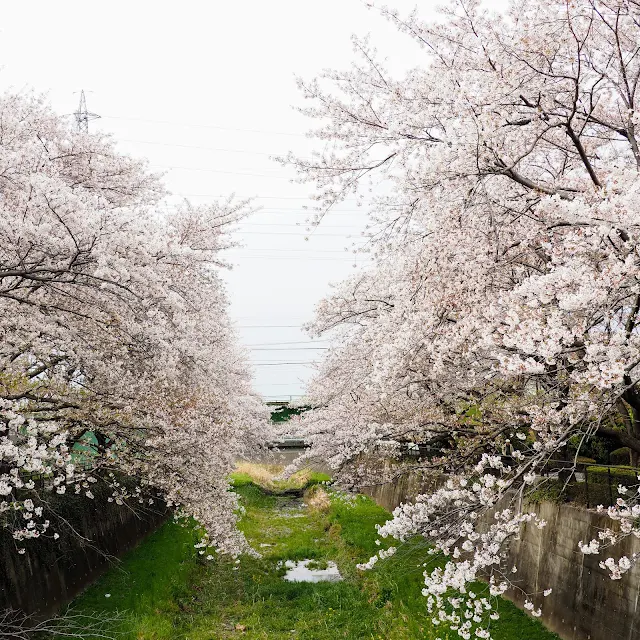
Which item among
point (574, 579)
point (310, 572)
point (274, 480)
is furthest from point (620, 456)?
point (274, 480)

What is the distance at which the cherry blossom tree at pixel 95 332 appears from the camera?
765cm

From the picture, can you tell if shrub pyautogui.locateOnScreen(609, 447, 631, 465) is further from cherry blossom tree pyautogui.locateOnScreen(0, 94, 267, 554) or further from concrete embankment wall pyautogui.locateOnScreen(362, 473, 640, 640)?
cherry blossom tree pyautogui.locateOnScreen(0, 94, 267, 554)

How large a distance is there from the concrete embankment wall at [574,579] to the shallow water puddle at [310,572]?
517 centimetres

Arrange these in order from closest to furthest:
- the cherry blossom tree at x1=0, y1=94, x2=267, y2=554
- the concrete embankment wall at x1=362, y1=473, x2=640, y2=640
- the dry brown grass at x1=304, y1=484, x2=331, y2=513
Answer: the cherry blossom tree at x1=0, y1=94, x2=267, y2=554, the concrete embankment wall at x1=362, y1=473, x2=640, y2=640, the dry brown grass at x1=304, y1=484, x2=331, y2=513

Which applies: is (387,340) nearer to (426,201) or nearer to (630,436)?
(426,201)

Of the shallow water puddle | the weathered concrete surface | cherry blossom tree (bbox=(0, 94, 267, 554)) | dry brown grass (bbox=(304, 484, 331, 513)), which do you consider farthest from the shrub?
A: dry brown grass (bbox=(304, 484, 331, 513))

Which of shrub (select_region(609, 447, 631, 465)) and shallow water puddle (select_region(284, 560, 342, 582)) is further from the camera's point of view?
shallow water puddle (select_region(284, 560, 342, 582))

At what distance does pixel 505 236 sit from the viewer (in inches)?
346

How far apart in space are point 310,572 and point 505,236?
1168 cm

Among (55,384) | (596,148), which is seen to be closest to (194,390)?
(55,384)

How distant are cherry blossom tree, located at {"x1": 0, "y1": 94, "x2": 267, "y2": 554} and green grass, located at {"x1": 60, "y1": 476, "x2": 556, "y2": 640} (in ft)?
5.37

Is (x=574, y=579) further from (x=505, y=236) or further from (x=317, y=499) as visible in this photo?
(x=317, y=499)

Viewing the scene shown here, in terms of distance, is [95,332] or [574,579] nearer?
[95,332]

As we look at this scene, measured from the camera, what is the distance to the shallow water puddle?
15.6m
